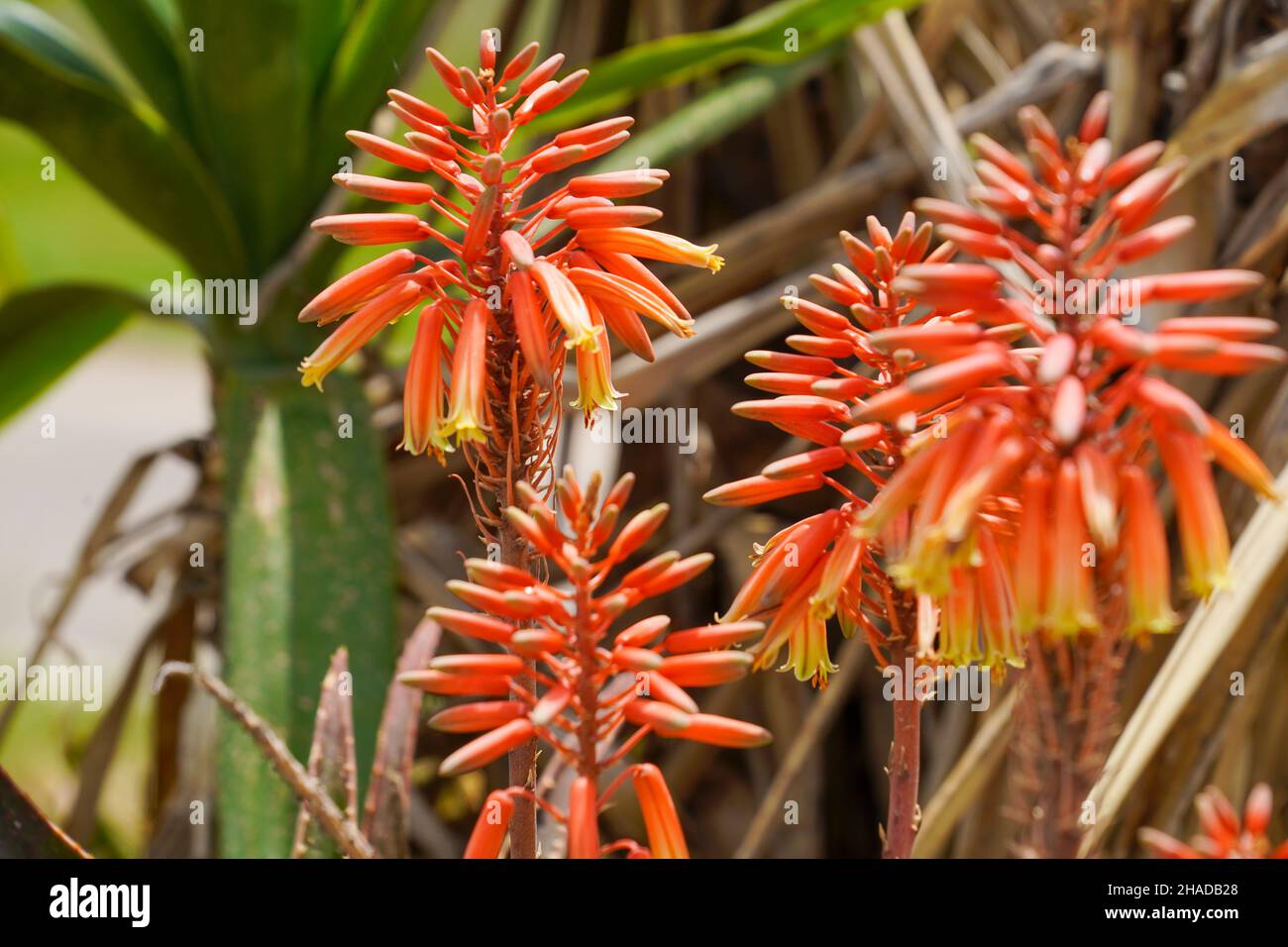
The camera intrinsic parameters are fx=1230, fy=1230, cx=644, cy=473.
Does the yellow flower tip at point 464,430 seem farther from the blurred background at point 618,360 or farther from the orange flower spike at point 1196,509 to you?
the blurred background at point 618,360

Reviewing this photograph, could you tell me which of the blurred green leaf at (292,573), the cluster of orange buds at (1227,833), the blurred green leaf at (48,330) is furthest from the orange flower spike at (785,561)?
the blurred green leaf at (48,330)

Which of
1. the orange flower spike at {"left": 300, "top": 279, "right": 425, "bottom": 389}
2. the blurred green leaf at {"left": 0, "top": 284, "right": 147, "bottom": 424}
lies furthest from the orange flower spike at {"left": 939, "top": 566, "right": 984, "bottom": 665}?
the blurred green leaf at {"left": 0, "top": 284, "right": 147, "bottom": 424}

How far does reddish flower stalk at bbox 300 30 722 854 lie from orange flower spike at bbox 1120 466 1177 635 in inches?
11.4

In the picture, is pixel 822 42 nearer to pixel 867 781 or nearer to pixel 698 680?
pixel 867 781

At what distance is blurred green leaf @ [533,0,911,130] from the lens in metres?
1.46

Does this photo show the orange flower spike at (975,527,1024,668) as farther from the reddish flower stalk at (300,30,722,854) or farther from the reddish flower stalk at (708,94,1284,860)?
the reddish flower stalk at (300,30,722,854)

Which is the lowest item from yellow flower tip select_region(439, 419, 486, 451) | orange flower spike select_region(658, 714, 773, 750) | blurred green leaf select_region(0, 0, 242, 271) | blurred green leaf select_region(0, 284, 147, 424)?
orange flower spike select_region(658, 714, 773, 750)

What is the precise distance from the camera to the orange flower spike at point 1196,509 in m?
0.56

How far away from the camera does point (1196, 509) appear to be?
57cm

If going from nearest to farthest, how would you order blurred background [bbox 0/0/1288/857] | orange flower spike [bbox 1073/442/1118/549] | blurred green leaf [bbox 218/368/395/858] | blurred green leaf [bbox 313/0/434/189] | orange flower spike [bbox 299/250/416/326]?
orange flower spike [bbox 1073/442/1118/549], orange flower spike [bbox 299/250/416/326], blurred green leaf [bbox 218/368/395/858], blurred background [bbox 0/0/1288/857], blurred green leaf [bbox 313/0/434/189]

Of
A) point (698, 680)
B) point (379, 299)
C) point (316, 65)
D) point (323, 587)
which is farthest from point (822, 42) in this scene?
point (698, 680)

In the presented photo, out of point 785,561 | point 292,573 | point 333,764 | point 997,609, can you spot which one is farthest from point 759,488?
point 292,573

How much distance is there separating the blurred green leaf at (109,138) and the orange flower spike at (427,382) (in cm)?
86
